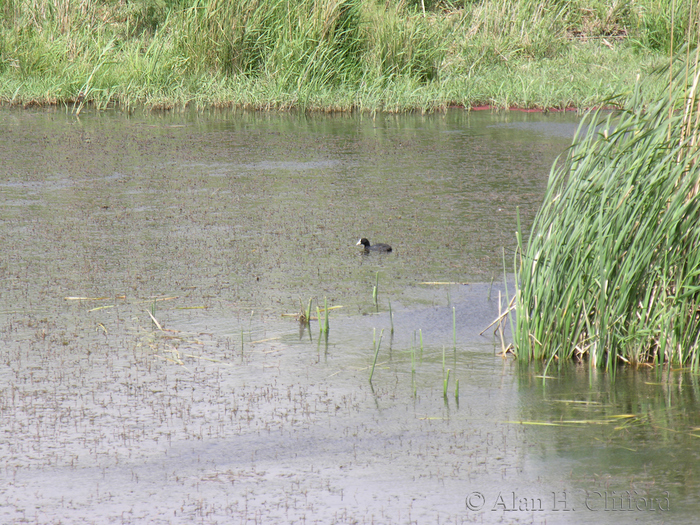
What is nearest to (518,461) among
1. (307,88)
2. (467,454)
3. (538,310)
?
(467,454)

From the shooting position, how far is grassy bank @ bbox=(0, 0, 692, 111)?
11.6 m

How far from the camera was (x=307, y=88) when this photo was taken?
1158 cm

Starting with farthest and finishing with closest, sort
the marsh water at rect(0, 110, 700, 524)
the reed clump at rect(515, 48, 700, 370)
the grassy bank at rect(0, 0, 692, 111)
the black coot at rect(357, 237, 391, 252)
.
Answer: the grassy bank at rect(0, 0, 692, 111), the black coot at rect(357, 237, 391, 252), the reed clump at rect(515, 48, 700, 370), the marsh water at rect(0, 110, 700, 524)

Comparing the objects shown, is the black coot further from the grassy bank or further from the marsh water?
the grassy bank

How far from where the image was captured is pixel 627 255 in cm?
390

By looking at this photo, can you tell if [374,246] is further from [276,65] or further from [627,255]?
[276,65]

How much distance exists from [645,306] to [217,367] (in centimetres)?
176

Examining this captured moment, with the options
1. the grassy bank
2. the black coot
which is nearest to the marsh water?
the black coot

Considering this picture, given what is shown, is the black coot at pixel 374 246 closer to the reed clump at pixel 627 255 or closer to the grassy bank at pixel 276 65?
the reed clump at pixel 627 255

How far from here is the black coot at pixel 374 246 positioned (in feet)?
18.8

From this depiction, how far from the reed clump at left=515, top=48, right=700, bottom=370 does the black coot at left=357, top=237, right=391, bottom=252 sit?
5.61 ft

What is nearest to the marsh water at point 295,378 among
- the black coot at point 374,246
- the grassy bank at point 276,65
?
the black coot at point 374,246

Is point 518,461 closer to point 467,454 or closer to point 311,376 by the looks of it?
point 467,454

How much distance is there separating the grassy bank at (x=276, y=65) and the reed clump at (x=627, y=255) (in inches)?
285
